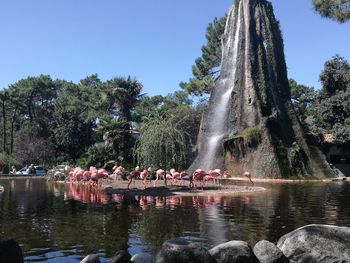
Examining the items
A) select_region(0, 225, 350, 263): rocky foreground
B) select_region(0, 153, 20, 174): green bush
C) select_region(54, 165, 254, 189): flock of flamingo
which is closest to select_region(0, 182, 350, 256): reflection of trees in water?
select_region(0, 225, 350, 263): rocky foreground

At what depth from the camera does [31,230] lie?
483 inches

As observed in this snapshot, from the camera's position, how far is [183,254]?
809 cm

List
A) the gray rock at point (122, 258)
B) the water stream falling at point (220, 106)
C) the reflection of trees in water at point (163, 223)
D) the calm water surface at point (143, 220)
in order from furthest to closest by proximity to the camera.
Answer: the water stream falling at point (220, 106) < the reflection of trees in water at point (163, 223) < the calm water surface at point (143, 220) < the gray rock at point (122, 258)

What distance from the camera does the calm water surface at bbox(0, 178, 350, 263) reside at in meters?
10.5

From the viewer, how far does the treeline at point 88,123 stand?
43188 mm

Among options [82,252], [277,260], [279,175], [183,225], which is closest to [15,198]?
[183,225]

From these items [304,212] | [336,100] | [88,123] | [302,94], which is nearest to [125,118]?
[88,123]

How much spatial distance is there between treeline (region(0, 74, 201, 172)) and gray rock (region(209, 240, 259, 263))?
1639cm

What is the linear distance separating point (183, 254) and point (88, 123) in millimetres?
54317

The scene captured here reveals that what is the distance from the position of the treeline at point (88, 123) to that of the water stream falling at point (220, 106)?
2118mm

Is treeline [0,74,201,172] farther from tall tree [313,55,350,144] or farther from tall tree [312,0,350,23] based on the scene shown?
tall tree [313,55,350,144]

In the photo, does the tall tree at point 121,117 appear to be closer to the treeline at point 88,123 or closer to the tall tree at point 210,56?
the treeline at point 88,123

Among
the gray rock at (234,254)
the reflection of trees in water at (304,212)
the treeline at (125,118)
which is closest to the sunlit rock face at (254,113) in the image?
the treeline at (125,118)

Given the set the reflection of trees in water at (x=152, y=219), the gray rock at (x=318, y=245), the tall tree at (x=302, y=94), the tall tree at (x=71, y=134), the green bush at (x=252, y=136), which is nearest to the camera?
the gray rock at (x=318, y=245)
